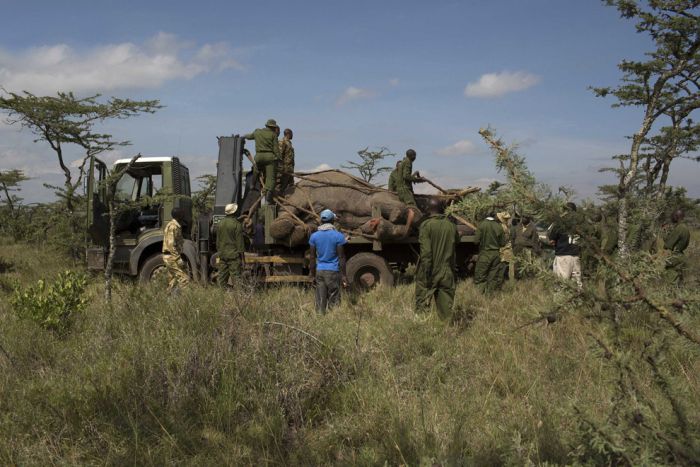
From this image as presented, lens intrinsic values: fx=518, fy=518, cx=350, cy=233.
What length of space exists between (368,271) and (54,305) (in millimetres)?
4733

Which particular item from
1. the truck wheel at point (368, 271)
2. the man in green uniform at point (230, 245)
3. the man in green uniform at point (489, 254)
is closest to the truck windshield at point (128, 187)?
the man in green uniform at point (230, 245)

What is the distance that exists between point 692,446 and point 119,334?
14.2 feet

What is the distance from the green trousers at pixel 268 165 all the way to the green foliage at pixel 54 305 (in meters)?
3.76

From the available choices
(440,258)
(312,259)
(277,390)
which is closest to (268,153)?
(312,259)

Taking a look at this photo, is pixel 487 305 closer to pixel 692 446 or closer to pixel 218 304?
pixel 218 304

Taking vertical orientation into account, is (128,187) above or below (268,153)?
below

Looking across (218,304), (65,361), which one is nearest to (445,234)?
(218,304)

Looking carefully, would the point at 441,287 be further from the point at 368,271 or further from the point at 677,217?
the point at 677,217

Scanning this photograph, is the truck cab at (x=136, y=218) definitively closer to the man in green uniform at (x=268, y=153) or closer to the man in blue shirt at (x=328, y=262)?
the man in green uniform at (x=268, y=153)

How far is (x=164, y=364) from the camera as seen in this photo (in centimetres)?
379

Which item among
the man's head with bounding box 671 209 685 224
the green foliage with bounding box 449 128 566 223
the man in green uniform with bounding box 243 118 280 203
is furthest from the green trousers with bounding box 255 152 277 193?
the green foliage with bounding box 449 128 566 223

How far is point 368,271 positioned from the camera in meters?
8.60

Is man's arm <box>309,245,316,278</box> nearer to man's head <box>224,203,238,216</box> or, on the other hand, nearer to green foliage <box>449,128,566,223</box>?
man's head <box>224,203,238,216</box>

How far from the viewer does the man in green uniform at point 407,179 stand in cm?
898
